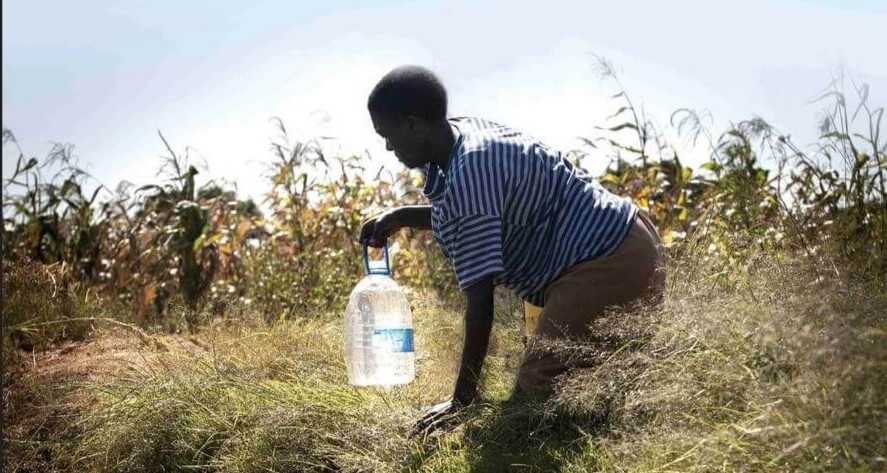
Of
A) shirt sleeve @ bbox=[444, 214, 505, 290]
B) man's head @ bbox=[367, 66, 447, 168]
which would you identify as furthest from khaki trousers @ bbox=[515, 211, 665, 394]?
man's head @ bbox=[367, 66, 447, 168]

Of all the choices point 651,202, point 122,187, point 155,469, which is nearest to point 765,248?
point 651,202

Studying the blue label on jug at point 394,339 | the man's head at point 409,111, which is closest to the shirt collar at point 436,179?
the man's head at point 409,111

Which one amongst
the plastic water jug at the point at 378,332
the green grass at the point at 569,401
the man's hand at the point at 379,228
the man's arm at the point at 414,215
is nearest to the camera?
the green grass at the point at 569,401

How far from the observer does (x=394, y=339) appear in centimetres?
485

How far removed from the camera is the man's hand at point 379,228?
4.49 metres

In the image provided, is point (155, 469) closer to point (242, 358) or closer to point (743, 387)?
point (242, 358)

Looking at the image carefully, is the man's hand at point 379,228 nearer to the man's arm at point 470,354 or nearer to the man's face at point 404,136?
the man's face at point 404,136

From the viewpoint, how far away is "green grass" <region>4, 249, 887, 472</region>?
9.14 ft

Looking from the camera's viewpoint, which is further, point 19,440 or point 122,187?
point 122,187

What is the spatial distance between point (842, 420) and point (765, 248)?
7.31ft

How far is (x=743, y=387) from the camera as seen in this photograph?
320cm

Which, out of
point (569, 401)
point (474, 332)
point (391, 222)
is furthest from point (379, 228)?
point (569, 401)

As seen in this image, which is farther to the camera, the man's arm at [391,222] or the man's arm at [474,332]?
the man's arm at [391,222]

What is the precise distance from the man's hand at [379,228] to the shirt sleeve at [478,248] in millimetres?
684
